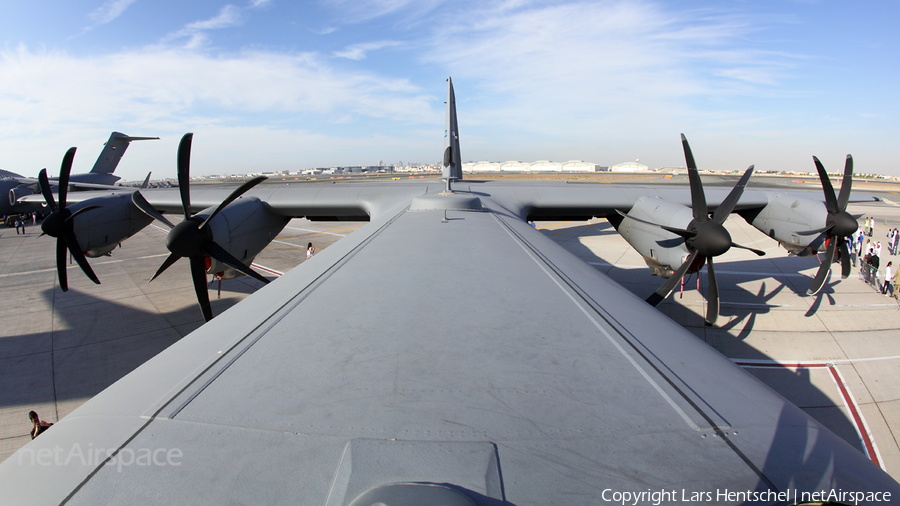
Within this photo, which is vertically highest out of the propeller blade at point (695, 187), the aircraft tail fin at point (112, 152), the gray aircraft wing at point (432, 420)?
the aircraft tail fin at point (112, 152)

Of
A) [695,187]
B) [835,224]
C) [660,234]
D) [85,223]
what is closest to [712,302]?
[695,187]

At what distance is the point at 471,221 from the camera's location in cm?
721

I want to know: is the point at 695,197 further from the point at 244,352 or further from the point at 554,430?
the point at 244,352

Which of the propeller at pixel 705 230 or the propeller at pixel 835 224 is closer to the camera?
the propeller at pixel 705 230

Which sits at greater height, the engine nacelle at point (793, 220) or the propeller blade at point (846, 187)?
the propeller blade at point (846, 187)

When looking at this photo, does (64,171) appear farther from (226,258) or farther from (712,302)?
(712,302)

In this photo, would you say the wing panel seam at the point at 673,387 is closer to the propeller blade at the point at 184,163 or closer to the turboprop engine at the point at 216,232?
the turboprop engine at the point at 216,232

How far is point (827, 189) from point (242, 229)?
1424cm

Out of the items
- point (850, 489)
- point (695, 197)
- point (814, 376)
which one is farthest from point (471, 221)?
point (814, 376)

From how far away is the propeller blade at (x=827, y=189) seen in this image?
9.37 m

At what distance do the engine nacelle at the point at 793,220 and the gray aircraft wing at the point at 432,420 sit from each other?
10367 millimetres

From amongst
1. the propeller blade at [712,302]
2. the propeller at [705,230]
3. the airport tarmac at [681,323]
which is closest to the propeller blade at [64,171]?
the airport tarmac at [681,323]

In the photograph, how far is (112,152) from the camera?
1102 inches

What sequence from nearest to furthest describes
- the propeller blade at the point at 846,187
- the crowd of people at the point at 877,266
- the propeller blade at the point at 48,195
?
the propeller blade at the point at 48,195 < the propeller blade at the point at 846,187 < the crowd of people at the point at 877,266
